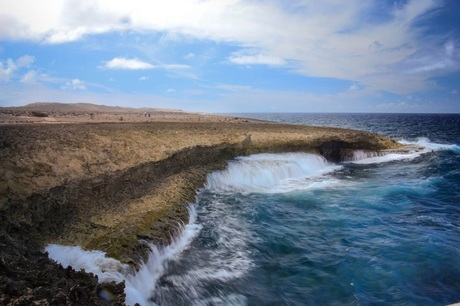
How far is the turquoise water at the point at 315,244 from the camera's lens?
28.3ft

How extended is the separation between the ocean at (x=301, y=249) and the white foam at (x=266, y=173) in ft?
0.27

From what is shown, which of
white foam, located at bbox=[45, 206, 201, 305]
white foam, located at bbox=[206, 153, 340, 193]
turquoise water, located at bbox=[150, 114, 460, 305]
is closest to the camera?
white foam, located at bbox=[45, 206, 201, 305]

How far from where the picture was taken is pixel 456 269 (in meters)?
9.80

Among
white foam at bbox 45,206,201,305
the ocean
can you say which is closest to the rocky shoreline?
white foam at bbox 45,206,201,305

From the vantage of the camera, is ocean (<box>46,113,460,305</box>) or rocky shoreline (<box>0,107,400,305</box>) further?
ocean (<box>46,113,460,305</box>)

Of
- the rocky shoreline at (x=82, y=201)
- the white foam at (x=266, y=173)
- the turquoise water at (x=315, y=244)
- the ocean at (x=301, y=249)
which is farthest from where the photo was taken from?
the white foam at (x=266, y=173)

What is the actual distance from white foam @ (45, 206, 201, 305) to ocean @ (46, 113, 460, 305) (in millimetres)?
27

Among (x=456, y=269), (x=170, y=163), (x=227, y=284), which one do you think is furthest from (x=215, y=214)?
(x=456, y=269)

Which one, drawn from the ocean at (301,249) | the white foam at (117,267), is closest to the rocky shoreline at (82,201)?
the white foam at (117,267)

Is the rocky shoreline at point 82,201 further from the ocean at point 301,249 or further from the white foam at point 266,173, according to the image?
the white foam at point 266,173

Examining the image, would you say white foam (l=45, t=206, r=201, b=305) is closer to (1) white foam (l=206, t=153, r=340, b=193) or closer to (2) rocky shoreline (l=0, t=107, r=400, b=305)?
(2) rocky shoreline (l=0, t=107, r=400, b=305)

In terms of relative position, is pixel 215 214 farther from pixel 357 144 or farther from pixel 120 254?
pixel 357 144

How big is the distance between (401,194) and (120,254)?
54.7 feet

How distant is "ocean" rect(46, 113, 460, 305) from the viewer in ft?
27.5
